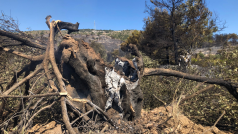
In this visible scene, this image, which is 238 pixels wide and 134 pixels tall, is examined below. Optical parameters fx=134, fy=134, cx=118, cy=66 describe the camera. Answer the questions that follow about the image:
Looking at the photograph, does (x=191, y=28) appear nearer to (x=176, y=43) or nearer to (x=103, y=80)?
(x=176, y=43)

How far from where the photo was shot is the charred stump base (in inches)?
106

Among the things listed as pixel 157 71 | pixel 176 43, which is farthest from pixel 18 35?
pixel 176 43

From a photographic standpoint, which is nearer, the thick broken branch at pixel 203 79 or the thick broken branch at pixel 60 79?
the thick broken branch at pixel 60 79

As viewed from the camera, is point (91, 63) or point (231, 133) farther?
point (231, 133)

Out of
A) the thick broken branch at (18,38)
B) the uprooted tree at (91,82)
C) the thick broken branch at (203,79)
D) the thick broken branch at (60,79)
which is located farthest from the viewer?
the thick broken branch at (203,79)

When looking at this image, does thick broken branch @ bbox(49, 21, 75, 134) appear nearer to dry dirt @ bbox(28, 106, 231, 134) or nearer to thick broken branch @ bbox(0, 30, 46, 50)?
dry dirt @ bbox(28, 106, 231, 134)

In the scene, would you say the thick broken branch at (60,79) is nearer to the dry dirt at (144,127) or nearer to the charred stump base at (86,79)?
the charred stump base at (86,79)

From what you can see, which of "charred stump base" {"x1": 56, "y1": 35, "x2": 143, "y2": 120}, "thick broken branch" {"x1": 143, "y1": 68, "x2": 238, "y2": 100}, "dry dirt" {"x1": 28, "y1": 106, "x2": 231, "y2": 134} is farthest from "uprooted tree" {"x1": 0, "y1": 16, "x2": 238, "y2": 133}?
"thick broken branch" {"x1": 143, "y1": 68, "x2": 238, "y2": 100}

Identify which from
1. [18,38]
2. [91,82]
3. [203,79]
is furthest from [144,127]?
[18,38]

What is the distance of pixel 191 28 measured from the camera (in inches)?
442

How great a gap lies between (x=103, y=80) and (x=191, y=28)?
11.1 m

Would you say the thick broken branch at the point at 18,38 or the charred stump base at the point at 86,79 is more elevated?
the thick broken branch at the point at 18,38

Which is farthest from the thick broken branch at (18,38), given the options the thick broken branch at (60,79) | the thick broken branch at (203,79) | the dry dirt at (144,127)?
the thick broken branch at (203,79)

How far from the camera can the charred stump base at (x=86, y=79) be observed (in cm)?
270
